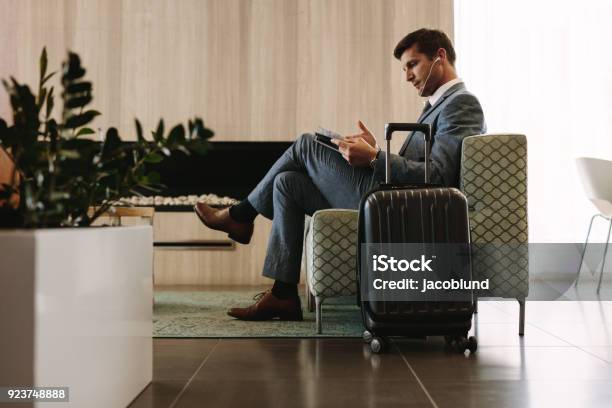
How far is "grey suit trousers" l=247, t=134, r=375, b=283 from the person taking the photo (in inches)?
88.6

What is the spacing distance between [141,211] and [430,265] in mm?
1503

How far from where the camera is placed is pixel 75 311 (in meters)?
0.92

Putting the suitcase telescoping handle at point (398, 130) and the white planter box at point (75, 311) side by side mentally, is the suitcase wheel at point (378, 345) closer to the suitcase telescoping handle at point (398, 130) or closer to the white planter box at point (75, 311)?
the suitcase telescoping handle at point (398, 130)

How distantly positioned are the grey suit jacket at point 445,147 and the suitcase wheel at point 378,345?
21.7 inches

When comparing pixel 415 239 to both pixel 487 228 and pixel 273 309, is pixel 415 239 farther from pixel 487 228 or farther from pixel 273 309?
pixel 273 309

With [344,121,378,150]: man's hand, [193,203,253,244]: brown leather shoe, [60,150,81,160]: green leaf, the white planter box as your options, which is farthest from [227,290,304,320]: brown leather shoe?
[60,150,81,160]: green leaf

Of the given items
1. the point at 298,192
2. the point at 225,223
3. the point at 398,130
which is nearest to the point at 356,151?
the point at 398,130

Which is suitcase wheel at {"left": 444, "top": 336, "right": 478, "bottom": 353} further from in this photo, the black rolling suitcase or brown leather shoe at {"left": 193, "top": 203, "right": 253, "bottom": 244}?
brown leather shoe at {"left": 193, "top": 203, "right": 253, "bottom": 244}

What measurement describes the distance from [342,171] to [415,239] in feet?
1.80

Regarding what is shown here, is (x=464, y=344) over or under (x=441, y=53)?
under

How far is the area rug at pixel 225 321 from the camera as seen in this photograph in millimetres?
2133

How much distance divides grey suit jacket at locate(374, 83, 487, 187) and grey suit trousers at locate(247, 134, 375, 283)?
0.46 feet

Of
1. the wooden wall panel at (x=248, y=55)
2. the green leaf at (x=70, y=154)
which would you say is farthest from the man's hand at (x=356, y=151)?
the wooden wall panel at (x=248, y=55)

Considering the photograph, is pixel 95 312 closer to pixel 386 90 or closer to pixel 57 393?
pixel 57 393
